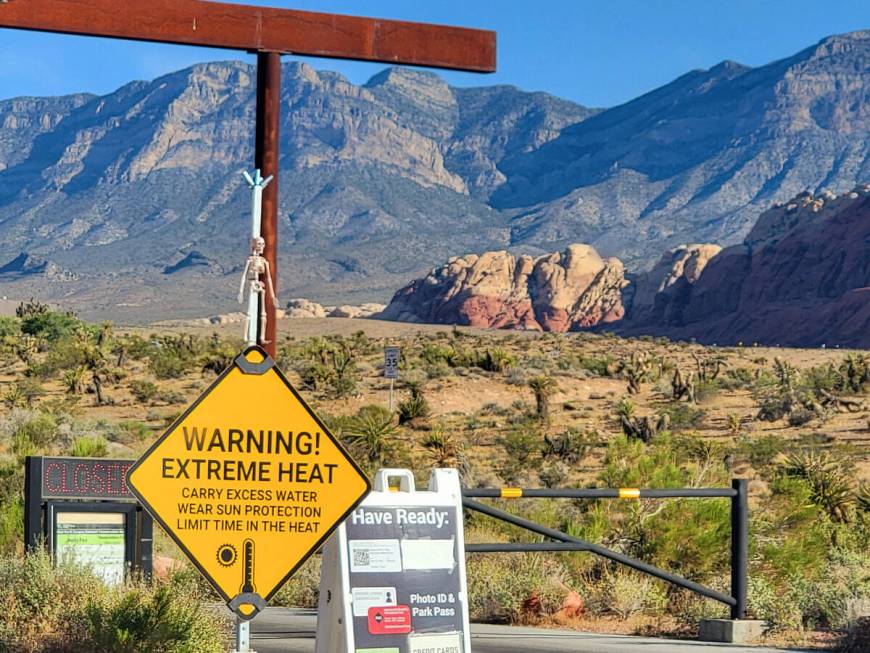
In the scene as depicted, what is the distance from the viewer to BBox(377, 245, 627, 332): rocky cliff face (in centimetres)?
13962

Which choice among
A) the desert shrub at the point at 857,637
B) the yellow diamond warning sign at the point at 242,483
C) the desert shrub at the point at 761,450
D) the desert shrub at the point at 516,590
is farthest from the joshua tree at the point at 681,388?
the yellow diamond warning sign at the point at 242,483

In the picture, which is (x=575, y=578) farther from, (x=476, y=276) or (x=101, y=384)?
(x=476, y=276)

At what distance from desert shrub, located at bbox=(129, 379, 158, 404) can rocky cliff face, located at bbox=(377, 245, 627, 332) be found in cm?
9089

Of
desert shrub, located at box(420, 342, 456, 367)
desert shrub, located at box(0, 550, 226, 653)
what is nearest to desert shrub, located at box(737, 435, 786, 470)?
desert shrub, located at box(420, 342, 456, 367)

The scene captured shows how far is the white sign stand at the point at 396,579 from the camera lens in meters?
8.62

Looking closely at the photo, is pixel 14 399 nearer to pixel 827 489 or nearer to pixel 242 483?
pixel 827 489

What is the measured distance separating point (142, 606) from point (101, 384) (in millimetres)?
38625

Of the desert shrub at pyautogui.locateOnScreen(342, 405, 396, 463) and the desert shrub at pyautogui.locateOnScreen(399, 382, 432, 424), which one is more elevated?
the desert shrub at pyautogui.locateOnScreen(399, 382, 432, 424)

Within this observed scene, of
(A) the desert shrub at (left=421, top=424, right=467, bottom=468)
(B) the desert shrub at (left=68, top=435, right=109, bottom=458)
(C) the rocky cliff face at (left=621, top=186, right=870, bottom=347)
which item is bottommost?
(B) the desert shrub at (left=68, top=435, right=109, bottom=458)

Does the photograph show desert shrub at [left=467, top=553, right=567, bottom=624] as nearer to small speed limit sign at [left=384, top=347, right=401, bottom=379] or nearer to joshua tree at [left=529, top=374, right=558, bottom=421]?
small speed limit sign at [left=384, top=347, right=401, bottom=379]

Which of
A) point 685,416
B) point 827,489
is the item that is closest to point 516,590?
point 827,489

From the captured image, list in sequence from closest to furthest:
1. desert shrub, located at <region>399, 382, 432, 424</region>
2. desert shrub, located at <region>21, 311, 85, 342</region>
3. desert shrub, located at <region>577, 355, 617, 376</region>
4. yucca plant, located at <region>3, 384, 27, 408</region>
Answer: desert shrub, located at <region>399, 382, 432, 424</region>
yucca plant, located at <region>3, 384, 27, 408</region>
desert shrub, located at <region>577, 355, 617, 376</region>
desert shrub, located at <region>21, 311, 85, 342</region>

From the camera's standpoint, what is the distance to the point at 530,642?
39.0 feet

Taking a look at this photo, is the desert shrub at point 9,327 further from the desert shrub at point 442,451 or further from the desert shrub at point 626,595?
the desert shrub at point 626,595
